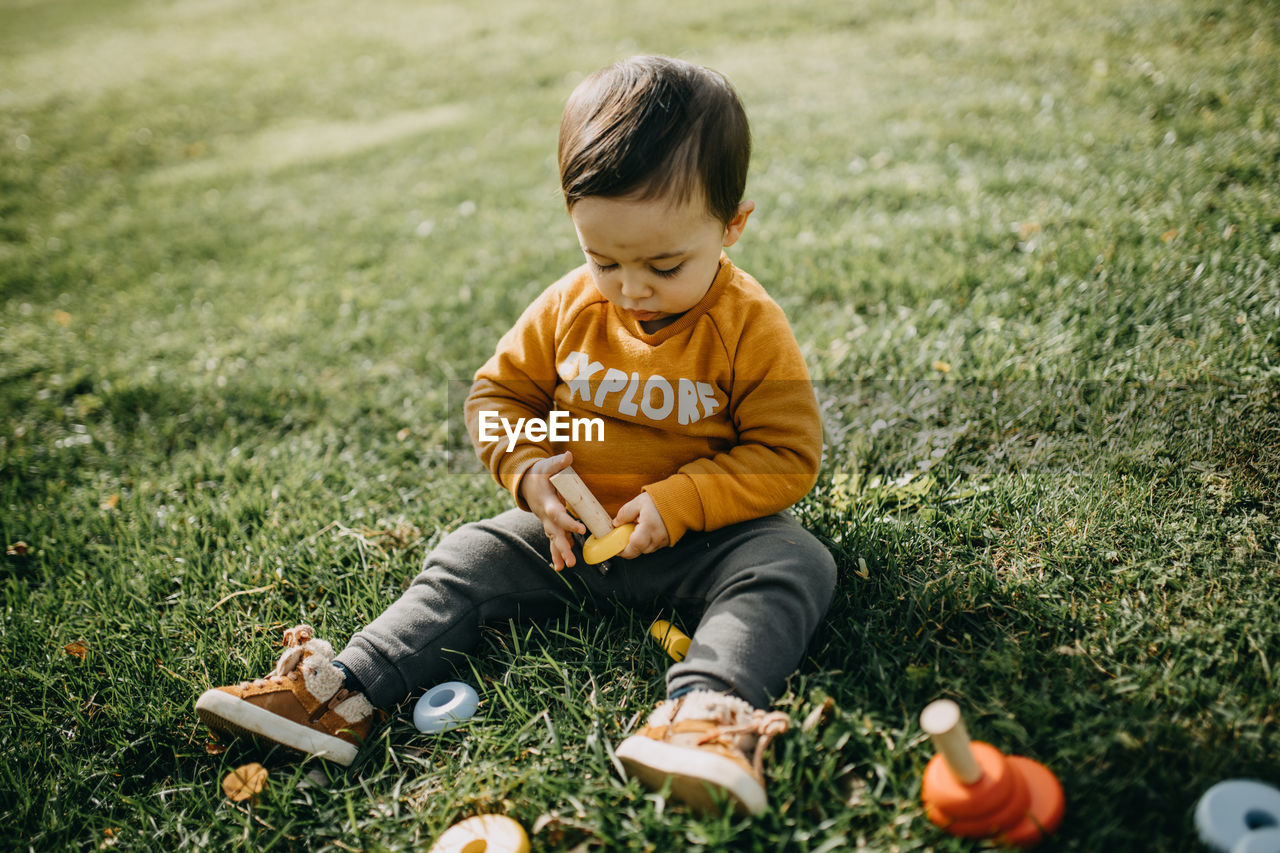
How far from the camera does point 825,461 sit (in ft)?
8.88

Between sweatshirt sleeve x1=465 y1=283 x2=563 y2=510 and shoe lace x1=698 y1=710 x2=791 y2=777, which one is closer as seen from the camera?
shoe lace x1=698 y1=710 x2=791 y2=777

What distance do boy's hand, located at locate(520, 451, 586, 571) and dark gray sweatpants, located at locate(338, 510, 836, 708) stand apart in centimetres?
11

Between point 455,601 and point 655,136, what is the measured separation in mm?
1270

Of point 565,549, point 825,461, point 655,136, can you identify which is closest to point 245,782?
point 565,549

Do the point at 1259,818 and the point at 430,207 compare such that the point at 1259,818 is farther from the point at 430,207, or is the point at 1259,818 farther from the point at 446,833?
the point at 430,207

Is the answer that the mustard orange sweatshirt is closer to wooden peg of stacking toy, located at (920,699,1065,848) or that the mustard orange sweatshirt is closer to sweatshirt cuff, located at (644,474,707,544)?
sweatshirt cuff, located at (644,474,707,544)

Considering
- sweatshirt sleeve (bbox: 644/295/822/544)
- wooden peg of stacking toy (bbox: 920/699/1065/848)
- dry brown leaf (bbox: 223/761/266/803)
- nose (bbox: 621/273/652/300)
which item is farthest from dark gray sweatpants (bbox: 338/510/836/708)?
nose (bbox: 621/273/652/300)

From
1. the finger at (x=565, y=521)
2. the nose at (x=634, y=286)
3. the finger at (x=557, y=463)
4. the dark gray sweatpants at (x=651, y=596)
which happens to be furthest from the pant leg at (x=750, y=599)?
the nose at (x=634, y=286)

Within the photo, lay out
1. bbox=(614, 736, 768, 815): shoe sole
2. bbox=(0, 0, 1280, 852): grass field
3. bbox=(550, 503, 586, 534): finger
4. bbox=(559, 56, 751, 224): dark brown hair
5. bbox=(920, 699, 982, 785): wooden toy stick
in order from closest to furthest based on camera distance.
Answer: bbox=(920, 699, 982, 785): wooden toy stick < bbox=(614, 736, 768, 815): shoe sole < bbox=(0, 0, 1280, 852): grass field < bbox=(559, 56, 751, 224): dark brown hair < bbox=(550, 503, 586, 534): finger

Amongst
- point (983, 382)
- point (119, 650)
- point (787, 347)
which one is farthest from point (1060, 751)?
point (119, 650)

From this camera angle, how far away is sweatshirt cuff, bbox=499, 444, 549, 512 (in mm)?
2254

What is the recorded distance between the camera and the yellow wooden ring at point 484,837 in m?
1.63

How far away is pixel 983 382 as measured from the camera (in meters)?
2.88

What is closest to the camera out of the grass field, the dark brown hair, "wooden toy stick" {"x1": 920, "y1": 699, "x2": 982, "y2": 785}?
"wooden toy stick" {"x1": 920, "y1": 699, "x2": 982, "y2": 785}
